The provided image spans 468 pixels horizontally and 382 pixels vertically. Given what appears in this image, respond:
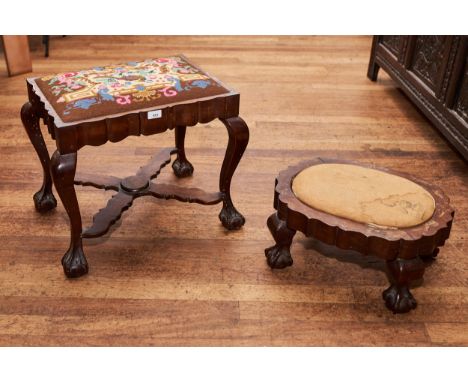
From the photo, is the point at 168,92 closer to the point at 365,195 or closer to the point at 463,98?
the point at 365,195

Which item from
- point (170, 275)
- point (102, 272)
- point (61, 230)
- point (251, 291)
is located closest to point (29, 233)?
point (61, 230)

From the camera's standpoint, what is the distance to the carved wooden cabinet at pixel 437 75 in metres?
2.38

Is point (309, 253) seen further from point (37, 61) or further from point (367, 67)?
point (37, 61)

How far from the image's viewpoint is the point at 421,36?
281 cm

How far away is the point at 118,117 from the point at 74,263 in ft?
1.55

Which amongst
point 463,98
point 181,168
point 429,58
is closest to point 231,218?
point 181,168

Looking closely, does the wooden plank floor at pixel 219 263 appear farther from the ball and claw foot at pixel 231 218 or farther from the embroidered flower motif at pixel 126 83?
the embroidered flower motif at pixel 126 83

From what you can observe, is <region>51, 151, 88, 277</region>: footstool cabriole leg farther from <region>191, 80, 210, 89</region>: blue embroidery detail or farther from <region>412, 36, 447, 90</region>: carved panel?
<region>412, 36, 447, 90</region>: carved panel

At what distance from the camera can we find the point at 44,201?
202 centimetres

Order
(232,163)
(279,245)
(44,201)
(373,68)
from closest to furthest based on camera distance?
1. (279,245)
2. (232,163)
3. (44,201)
4. (373,68)

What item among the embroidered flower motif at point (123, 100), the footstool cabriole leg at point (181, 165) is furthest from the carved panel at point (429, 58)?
the embroidered flower motif at point (123, 100)

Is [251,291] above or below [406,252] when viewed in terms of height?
below

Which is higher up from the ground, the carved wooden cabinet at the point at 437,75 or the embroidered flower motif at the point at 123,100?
the embroidered flower motif at the point at 123,100

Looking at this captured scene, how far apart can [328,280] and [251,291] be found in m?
0.25
